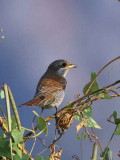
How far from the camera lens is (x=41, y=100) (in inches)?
93.3

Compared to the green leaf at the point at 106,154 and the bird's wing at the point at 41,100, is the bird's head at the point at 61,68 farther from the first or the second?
the green leaf at the point at 106,154

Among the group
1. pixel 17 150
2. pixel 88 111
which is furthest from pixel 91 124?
pixel 17 150

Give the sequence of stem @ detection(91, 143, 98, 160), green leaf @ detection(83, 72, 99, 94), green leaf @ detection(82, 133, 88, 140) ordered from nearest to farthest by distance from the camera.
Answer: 1. stem @ detection(91, 143, 98, 160)
2. green leaf @ detection(83, 72, 99, 94)
3. green leaf @ detection(82, 133, 88, 140)

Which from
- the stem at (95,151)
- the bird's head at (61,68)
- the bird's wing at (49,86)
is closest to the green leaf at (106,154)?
the stem at (95,151)

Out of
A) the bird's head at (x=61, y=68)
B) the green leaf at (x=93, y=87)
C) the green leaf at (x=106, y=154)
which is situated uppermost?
the bird's head at (x=61, y=68)

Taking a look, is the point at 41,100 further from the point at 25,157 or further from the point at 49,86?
the point at 25,157

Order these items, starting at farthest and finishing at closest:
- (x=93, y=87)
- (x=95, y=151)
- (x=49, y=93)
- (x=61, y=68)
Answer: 1. (x=61, y=68)
2. (x=49, y=93)
3. (x=93, y=87)
4. (x=95, y=151)

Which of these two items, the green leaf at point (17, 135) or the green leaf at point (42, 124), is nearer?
the green leaf at point (17, 135)

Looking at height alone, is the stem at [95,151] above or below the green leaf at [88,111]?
below

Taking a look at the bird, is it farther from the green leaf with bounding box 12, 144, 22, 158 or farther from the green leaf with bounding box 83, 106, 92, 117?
the green leaf with bounding box 12, 144, 22, 158

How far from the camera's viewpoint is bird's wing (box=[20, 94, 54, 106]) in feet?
6.93

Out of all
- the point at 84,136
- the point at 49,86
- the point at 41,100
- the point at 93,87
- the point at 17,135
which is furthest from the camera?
the point at 49,86

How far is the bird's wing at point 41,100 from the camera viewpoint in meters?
2.11

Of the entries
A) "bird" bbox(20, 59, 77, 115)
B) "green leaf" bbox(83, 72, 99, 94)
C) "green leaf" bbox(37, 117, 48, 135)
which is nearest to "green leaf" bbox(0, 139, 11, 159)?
"green leaf" bbox(37, 117, 48, 135)
